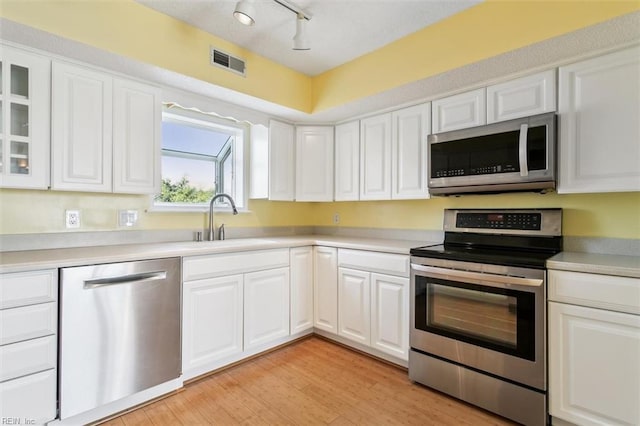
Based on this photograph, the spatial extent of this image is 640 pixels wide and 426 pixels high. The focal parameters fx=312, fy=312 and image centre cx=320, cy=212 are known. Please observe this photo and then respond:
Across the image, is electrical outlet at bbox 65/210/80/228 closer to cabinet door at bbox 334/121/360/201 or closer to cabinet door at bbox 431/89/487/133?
cabinet door at bbox 334/121/360/201

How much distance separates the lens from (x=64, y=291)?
167cm

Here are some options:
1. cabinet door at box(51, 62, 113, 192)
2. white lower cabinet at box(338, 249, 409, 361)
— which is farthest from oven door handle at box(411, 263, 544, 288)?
cabinet door at box(51, 62, 113, 192)

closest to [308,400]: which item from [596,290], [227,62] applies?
[596,290]

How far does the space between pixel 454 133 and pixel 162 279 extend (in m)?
2.31

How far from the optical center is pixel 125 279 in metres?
1.90

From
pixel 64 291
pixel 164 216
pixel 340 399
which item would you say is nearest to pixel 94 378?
pixel 64 291

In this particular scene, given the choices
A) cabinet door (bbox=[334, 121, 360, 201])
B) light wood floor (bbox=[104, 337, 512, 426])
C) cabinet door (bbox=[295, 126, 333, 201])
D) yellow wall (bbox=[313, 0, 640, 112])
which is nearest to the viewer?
yellow wall (bbox=[313, 0, 640, 112])

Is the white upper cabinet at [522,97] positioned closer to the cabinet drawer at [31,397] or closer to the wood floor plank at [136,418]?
the wood floor plank at [136,418]

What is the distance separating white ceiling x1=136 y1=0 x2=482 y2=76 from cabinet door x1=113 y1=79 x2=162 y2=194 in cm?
59

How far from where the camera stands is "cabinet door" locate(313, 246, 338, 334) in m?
2.85

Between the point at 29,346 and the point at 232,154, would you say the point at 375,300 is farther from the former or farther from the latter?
the point at 29,346

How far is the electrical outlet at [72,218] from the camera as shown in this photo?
214cm

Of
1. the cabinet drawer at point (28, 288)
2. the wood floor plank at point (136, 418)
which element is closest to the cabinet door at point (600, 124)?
the wood floor plank at point (136, 418)

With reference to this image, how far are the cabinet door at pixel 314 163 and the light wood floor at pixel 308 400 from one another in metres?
1.64
